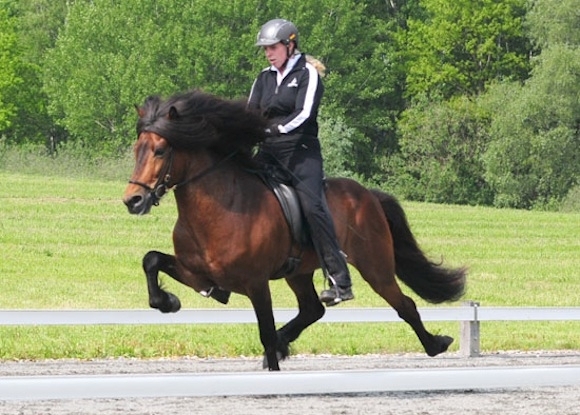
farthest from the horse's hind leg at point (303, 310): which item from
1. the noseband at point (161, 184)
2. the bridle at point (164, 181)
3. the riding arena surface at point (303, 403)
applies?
the noseband at point (161, 184)

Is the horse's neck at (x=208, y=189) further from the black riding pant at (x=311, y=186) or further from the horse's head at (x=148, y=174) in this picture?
the black riding pant at (x=311, y=186)

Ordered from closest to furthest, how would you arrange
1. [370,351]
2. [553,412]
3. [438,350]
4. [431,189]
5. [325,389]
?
[325,389] → [553,412] → [438,350] → [370,351] → [431,189]

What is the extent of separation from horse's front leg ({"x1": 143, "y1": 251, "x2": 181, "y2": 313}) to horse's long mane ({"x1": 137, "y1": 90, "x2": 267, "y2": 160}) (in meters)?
0.79

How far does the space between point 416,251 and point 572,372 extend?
6.24 metres

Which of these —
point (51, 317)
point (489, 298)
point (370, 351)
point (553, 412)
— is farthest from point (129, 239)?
point (553, 412)

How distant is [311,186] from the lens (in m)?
12.0

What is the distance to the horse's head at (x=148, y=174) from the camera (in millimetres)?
10891

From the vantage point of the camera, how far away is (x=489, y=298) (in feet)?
77.1

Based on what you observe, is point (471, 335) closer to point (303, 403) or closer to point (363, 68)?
point (303, 403)

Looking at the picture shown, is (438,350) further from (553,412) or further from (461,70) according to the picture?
(461,70)

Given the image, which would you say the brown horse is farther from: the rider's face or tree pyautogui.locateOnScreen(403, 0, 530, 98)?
tree pyautogui.locateOnScreen(403, 0, 530, 98)

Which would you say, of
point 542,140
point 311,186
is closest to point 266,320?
point 311,186

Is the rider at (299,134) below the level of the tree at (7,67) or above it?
above

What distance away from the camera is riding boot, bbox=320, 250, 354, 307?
1198 centimetres
